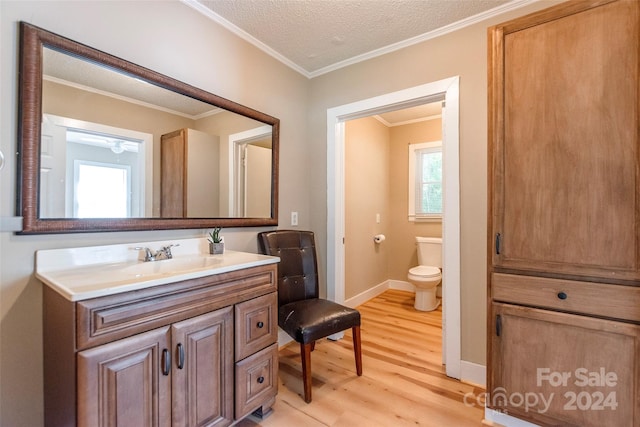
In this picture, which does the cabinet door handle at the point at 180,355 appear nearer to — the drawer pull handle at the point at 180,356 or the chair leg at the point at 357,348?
the drawer pull handle at the point at 180,356

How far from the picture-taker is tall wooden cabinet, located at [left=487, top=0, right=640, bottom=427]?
114 centimetres

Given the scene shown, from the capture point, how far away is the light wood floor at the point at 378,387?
154 centimetres

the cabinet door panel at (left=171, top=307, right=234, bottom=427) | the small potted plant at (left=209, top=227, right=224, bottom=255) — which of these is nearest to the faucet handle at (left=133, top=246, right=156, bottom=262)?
the small potted plant at (left=209, top=227, right=224, bottom=255)

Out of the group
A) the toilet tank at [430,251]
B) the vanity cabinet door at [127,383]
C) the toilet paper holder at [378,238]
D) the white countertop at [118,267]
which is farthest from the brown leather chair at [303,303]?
the toilet tank at [430,251]

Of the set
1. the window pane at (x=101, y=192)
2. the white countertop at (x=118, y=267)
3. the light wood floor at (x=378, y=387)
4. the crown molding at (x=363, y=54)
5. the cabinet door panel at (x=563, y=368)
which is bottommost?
the light wood floor at (x=378, y=387)

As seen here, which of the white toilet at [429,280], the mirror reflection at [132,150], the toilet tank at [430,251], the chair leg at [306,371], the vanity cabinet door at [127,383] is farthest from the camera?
the toilet tank at [430,251]

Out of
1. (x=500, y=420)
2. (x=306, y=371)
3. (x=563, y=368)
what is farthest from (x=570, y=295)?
(x=306, y=371)

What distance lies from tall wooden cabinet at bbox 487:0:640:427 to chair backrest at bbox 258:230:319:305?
50.6 inches

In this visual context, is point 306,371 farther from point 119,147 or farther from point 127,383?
point 119,147

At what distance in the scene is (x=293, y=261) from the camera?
2201 mm

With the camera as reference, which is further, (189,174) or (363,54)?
(363,54)

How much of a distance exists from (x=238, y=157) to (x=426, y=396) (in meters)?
2.06

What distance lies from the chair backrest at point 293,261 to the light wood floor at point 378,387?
539 mm

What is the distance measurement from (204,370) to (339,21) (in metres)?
2.24
